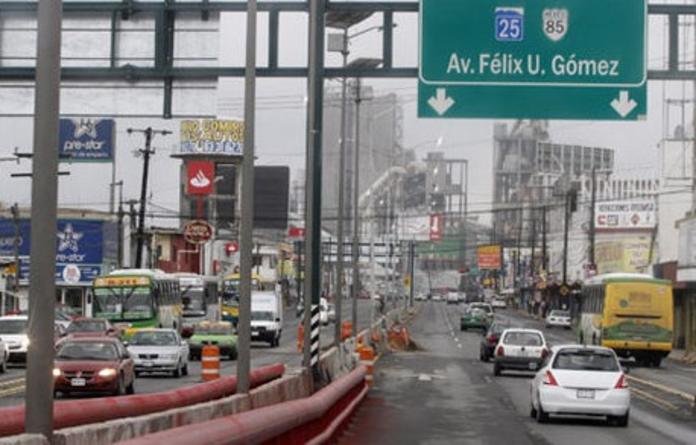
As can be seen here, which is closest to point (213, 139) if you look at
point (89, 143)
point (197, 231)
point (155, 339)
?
point (197, 231)

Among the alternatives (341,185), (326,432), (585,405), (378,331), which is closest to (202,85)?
(326,432)

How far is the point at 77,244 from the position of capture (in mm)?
83688

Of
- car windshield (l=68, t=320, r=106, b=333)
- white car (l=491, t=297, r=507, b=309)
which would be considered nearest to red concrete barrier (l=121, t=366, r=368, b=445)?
car windshield (l=68, t=320, r=106, b=333)

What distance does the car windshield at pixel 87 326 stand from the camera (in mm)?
50156

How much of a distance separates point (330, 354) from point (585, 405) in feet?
29.0

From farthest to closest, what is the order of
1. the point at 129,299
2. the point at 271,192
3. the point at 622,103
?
1. the point at 271,192
2. the point at 129,299
3. the point at 622,103

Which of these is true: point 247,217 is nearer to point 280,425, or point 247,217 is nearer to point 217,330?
point 280,425

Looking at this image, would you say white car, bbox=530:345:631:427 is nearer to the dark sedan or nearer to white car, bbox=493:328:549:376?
white car, bbox=493:328:549:376

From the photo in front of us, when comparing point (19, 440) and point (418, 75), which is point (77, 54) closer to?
point (418, 75)

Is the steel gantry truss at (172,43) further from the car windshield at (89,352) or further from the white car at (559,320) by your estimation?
the white car at (559,320)

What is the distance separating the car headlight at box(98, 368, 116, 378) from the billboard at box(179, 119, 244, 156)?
2580 inches

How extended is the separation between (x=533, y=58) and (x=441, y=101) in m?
1.81

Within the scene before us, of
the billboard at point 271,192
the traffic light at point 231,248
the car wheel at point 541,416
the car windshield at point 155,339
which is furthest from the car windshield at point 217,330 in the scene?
the billboard at point 271,192

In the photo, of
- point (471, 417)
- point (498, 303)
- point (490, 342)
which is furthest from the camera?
point (498, 303)
